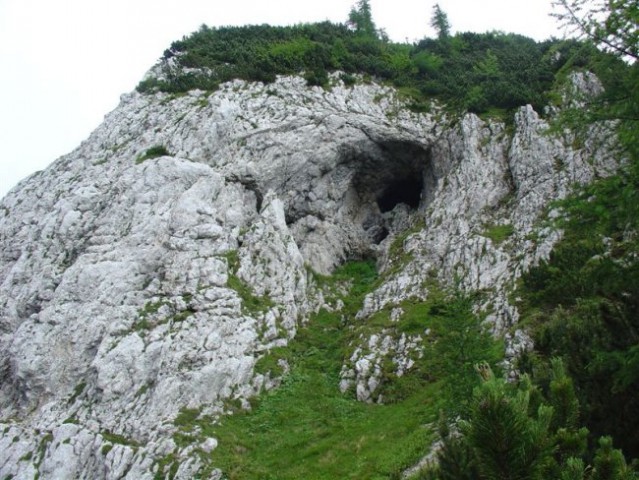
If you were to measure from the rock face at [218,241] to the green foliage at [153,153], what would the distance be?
31 centimetres

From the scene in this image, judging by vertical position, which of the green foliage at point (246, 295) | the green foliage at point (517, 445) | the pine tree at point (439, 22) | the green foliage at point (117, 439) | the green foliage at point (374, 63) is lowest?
the green foliage at point (117, 439)

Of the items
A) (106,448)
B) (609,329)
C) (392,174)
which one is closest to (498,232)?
(392,174)

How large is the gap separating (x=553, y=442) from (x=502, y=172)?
3118cm

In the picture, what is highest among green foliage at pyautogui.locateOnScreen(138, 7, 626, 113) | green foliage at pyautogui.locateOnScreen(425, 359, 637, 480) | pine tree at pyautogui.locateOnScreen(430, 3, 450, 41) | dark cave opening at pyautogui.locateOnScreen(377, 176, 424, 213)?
pine tree at pyautogui.locateOnScreen(430, 3, 450, 41)

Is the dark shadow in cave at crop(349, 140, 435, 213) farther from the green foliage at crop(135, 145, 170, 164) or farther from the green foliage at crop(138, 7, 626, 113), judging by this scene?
the green foliage at crop(135, 145, 170, 164)

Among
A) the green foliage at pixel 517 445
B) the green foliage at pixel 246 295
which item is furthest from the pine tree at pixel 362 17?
the green foliage at pixel 517 445

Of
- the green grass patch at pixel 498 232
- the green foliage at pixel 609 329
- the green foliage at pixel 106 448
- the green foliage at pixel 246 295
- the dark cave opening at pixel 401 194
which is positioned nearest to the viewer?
the green foliage at pixel 609 329

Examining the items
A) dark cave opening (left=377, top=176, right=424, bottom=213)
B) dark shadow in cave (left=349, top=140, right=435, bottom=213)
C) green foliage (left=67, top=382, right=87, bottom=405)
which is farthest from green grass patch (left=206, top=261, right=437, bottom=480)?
dark cave opening (left=377, top=176, right=424, bottom=213)

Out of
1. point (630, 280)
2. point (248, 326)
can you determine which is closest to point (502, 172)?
point (248, 326)

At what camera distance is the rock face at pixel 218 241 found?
22.5 metres

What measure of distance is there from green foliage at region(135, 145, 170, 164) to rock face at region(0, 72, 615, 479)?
31cm

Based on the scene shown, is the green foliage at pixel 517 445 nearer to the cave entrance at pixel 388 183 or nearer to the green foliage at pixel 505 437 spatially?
the green foliage at pixel 505 437

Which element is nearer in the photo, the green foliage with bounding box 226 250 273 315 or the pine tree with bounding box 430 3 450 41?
the green foliage with bounding box 226 250 273 315

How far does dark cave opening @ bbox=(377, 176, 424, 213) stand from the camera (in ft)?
138
